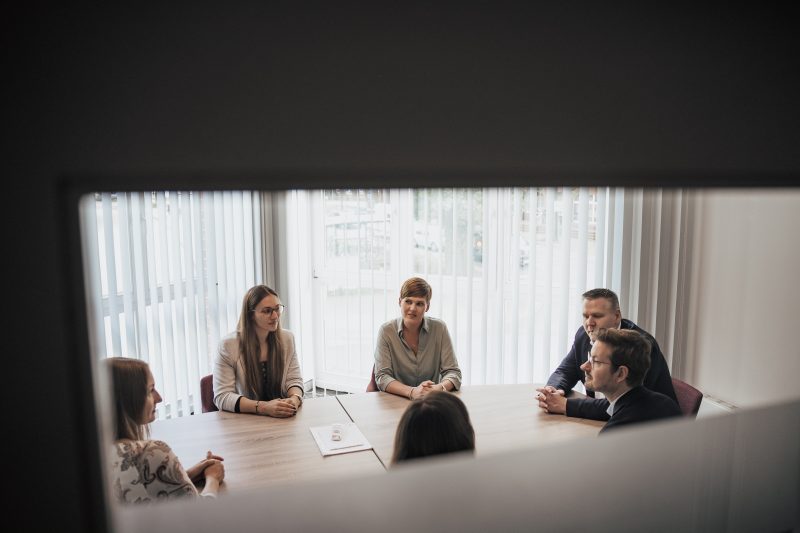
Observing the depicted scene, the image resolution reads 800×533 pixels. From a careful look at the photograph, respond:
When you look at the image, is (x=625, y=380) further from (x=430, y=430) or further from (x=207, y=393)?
(x=207, y=393)

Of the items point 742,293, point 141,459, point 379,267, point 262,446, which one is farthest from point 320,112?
point 379,267

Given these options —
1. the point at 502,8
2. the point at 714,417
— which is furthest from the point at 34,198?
the point at 714,417

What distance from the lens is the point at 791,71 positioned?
0.82 metres

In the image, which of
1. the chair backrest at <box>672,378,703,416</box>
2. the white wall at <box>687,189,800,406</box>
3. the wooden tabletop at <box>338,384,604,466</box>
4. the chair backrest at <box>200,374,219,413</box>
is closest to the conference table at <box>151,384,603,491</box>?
the wooden tabletop at <box>338,384,604,466</box>

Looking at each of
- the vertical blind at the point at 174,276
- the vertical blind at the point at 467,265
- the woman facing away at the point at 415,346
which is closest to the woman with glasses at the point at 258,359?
the woman facing away at the point at 415,346

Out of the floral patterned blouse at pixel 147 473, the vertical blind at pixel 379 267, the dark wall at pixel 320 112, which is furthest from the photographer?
the vertical blind at pixel 379 267

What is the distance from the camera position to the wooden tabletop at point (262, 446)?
1665 millimetres

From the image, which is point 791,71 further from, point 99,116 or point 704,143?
point 99,116

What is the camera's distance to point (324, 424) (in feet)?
6.66

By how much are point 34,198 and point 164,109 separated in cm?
15

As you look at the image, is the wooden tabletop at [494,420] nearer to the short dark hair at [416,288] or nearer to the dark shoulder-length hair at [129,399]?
the short dark hair at [416,288]

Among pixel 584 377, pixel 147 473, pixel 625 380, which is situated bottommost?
pixel 584 377

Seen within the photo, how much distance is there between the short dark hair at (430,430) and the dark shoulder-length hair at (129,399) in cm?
77

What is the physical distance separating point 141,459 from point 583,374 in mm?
1920
